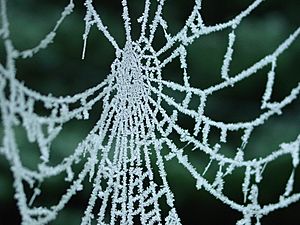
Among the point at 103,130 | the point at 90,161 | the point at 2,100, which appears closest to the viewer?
the point at 2,100

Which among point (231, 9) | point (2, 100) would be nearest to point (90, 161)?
point (2, 100)

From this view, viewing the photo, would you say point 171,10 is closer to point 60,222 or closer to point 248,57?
point 248,57

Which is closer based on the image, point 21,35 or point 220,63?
point 21,35

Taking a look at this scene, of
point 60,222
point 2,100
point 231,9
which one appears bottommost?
point 2,100

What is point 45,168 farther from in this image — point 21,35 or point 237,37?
point 237,37

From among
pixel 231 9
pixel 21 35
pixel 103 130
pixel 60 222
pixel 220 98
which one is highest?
pixel 231 9

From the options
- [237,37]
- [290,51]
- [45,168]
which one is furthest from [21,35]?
[45,168]

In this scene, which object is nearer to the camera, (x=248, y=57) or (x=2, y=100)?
(x=2, y=100)

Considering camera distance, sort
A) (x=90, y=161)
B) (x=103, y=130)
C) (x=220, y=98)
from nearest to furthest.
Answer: (x=90, y=161), (x=103, y=130), (x=220, y=98)

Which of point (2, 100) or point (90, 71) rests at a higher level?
point (90, 71)

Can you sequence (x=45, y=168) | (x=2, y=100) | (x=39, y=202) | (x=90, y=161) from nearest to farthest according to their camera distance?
(x=2, y=100)
(x=45, y=168)
(x=90, y=161)
(x=39, y=202)
